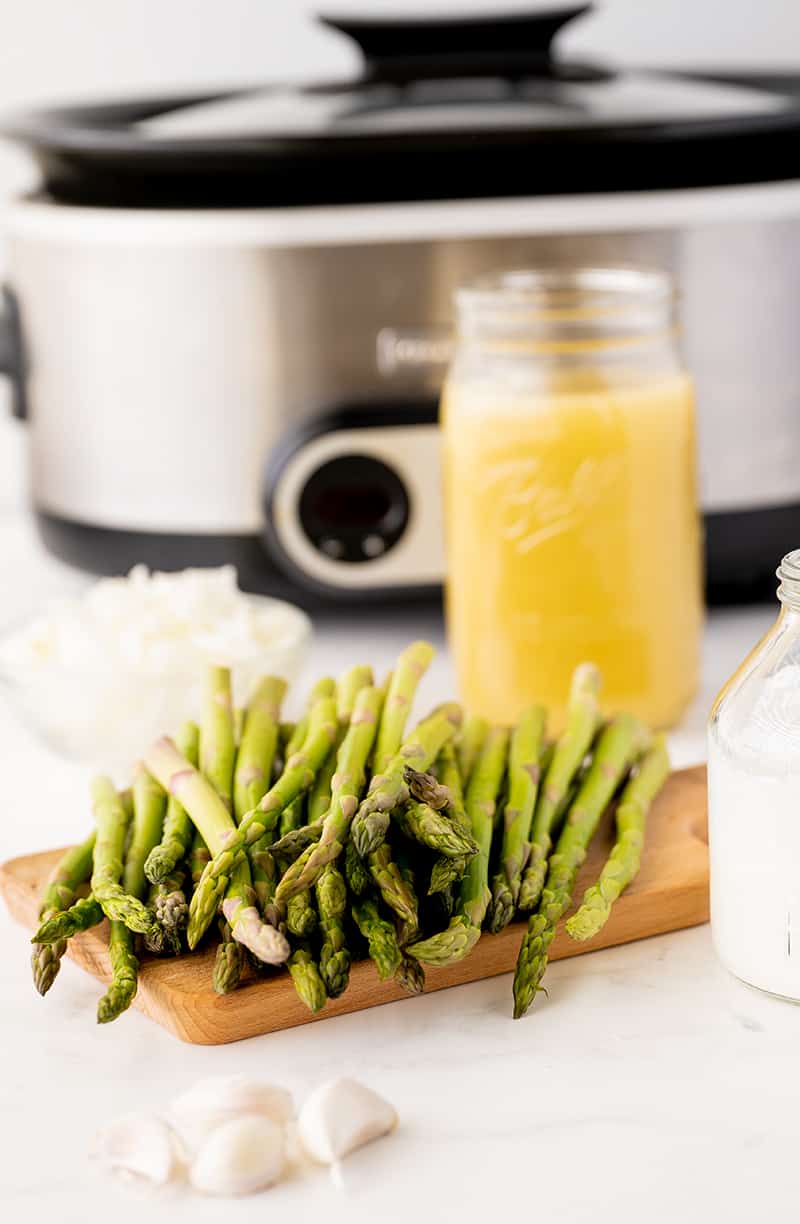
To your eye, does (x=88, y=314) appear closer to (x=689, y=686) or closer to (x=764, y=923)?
(x=689, y=686)

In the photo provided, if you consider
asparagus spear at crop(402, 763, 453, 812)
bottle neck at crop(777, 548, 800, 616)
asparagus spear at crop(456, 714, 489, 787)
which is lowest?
asparagus spear at crop(456, 714, 489, 787)

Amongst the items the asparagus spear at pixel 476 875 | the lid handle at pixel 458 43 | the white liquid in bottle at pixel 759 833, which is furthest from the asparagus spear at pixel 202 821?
the lid handle at pixel 458 43

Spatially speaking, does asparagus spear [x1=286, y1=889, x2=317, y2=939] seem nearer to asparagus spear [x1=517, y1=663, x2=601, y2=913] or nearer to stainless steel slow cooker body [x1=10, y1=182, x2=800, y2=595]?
asparagus spear [x1=517, y1=663, x2=601, y2=913]

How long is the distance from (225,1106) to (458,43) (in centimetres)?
97

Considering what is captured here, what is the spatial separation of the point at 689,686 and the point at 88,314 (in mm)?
578

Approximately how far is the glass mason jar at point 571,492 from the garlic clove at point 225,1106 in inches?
20.2

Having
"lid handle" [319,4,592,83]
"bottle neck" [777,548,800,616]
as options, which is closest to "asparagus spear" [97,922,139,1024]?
"bottle neck" [777,548,800,616]

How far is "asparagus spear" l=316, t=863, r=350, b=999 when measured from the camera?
2.59ft

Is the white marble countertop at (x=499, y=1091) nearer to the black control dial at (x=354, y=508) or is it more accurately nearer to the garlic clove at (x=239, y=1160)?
the garlic clove at (x=239, y=1160)

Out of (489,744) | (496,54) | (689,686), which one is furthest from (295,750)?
(496,54)

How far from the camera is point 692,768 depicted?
1.07m

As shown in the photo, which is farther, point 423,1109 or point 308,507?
point 308,507

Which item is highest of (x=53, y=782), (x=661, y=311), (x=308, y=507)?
(x=661, y=311)

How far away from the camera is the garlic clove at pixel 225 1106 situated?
728mm
